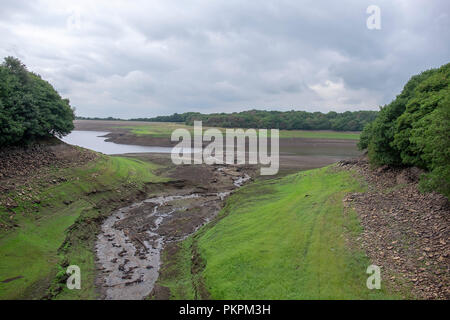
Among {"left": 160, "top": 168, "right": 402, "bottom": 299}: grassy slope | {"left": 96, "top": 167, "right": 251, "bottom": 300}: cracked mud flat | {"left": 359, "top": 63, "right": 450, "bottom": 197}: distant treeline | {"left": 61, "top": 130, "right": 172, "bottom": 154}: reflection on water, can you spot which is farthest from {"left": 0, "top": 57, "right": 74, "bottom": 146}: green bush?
{"left": 359, "top": 63, "right": 450, "bottom": 197}: distant treeline

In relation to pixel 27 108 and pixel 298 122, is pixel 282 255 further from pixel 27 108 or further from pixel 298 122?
pixel 298 122

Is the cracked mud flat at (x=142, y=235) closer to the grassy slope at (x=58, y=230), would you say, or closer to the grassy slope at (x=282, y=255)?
the grassy slope at (x=58, y=230)

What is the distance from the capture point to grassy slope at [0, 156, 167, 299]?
17.3 metres

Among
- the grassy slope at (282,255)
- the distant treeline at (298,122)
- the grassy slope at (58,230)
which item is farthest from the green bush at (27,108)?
the distant treeline at (298,122)

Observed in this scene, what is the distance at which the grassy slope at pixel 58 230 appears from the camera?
17344 millimetres

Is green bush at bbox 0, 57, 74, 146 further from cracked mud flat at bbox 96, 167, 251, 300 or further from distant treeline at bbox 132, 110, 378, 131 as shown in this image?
distant treeline at bbox 132, 110, 378, 131

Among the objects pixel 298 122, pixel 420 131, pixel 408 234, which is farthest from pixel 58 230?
pixel 298 122

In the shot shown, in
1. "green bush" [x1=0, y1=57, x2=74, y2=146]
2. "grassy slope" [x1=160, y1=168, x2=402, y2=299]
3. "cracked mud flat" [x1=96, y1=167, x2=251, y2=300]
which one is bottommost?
"cracked mud flat" [x1=96, y1=167, x2=251, y2=300]

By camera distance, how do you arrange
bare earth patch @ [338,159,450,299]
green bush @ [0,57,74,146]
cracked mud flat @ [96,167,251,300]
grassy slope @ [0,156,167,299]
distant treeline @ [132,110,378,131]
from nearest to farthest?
bare earth patch @ [338,159,450,299] < grassy slope @ [0,156,167,299] < cracked mud flat @ [96,167,251,300] < green bush @ [0,57,74,146] < distant treeline @ [132,110,378,131]

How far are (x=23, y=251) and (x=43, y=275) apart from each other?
3495mm

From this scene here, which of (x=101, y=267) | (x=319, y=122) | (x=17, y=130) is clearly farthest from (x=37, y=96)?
(x=319, y=122)

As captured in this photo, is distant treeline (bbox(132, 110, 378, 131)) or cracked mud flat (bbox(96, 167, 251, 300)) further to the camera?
distant treeline (bbox(132, 110, 378, 131))

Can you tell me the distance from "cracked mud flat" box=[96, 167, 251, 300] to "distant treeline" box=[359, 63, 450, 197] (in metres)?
18.4

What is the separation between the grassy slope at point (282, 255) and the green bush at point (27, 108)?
26.2 meters
